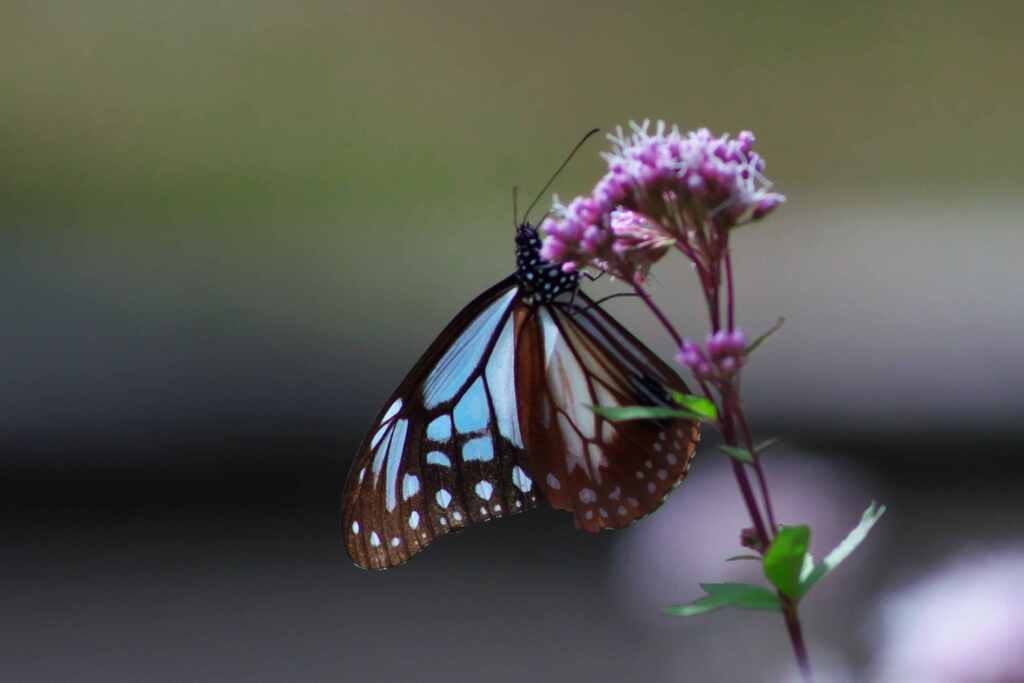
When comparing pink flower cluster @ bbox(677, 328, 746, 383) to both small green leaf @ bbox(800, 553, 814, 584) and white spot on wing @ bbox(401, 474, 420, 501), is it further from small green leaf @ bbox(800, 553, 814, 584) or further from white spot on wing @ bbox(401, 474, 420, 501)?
white spot on wing @ bbox(401, 474, 420, 501)

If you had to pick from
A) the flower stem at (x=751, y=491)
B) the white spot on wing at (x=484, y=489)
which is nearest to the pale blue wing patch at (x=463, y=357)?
the white spot on wing at (x=484, y=489)

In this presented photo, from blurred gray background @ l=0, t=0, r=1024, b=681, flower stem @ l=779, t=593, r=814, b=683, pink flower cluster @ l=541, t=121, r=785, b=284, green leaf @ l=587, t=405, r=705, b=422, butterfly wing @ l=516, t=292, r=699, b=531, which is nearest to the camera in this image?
flower stem @ l=779, t=593, r=814, b=683

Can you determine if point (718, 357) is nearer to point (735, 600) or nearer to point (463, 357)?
point (735, 600)

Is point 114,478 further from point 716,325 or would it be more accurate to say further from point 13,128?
point 716,325

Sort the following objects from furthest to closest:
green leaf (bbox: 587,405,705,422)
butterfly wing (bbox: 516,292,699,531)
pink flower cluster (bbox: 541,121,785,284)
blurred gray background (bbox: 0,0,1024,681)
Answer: blurred gray background (bbox: 0,0,1024,681) < butterfly wing (bbox: 516,292,699,531) < pink flower cluster (bbox: 541,121,785,284) < green leaf (bbox: 587,405,705,422)

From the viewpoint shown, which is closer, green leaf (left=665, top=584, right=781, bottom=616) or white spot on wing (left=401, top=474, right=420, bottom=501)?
green leaf (left=665, top=584, right=781, bottom=616)

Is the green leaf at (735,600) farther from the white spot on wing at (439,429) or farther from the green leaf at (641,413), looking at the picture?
the white spot on wing at (439,429)

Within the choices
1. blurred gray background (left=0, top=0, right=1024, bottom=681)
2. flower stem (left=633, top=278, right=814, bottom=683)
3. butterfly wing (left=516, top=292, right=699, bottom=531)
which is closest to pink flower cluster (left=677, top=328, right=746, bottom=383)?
flower stem (left=633, top=278, right=814, bottom=683)
